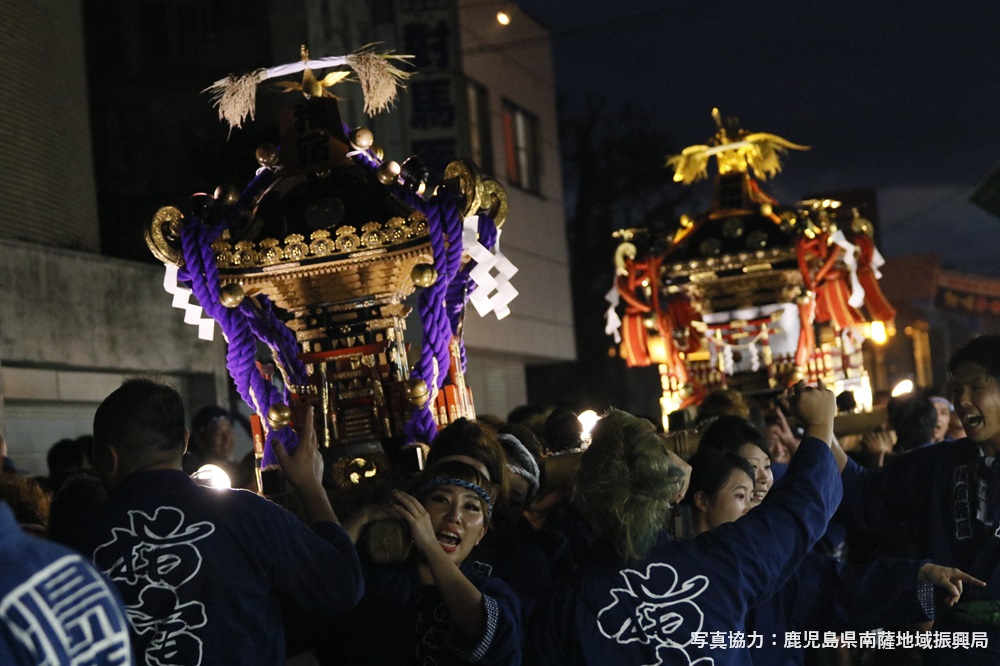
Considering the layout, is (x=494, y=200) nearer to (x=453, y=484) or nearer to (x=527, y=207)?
(x=453, y=484)

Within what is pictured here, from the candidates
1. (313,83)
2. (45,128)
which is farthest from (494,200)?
(45,128)

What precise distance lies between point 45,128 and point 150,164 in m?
3.69

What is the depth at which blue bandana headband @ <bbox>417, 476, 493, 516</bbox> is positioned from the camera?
3529mm

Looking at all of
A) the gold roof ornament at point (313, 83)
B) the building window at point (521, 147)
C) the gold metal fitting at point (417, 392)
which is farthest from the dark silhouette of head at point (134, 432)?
the building window at point (521, 147)

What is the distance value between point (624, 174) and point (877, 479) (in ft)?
77.0

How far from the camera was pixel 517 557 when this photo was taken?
151 inches

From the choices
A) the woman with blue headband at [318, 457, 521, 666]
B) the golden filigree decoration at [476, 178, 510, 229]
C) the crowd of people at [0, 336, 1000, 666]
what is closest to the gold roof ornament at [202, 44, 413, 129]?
the golden filigree decoration at [476, 178, 510, 229]

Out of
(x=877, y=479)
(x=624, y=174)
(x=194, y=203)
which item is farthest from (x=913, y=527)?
(x=624, y=174)

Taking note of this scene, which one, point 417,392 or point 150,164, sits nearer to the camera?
point 417,392

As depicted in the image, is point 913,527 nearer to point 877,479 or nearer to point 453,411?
point 877,479

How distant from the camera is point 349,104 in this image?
1316 cm

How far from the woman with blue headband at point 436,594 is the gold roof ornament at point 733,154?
25.2 feet

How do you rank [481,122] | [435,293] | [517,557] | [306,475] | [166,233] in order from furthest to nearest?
1. [481,122]
2. [166,233]
3. [435,293]
4. [517,557]
5. [306,475]

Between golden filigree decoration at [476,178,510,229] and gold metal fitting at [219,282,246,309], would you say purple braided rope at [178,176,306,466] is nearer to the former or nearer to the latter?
gold metal fitting at [219,282,246,309]
